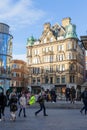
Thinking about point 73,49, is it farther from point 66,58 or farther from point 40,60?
point 40,60

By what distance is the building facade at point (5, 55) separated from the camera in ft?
214

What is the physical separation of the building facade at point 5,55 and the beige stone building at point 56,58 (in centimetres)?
2057

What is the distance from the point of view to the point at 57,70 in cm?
8662

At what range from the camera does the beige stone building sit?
277 ft

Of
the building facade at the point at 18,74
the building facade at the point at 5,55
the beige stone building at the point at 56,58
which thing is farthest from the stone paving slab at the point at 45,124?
the building facade at the point at 18,74

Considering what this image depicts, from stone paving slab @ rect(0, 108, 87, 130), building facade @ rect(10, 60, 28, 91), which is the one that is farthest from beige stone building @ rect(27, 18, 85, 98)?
stone paving slab @ rect(0, 108, 87, 130)

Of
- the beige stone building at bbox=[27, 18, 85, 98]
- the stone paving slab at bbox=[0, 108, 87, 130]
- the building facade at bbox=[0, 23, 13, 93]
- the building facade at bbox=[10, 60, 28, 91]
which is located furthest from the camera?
the building facade at bbox=[10, 60, 28, 91]

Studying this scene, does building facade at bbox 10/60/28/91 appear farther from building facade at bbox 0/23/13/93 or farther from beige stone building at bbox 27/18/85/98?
building facade at bbox 0/23/13/93

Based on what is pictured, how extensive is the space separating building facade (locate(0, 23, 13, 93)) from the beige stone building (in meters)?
20.6

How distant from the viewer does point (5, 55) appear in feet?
220

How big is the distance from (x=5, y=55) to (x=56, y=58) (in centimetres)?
2349

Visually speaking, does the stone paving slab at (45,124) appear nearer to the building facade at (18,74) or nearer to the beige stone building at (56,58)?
the beige stone building at (56,58)

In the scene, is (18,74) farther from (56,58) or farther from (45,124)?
(45,124)

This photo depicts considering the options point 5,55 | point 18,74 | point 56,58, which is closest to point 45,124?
point 5,55
